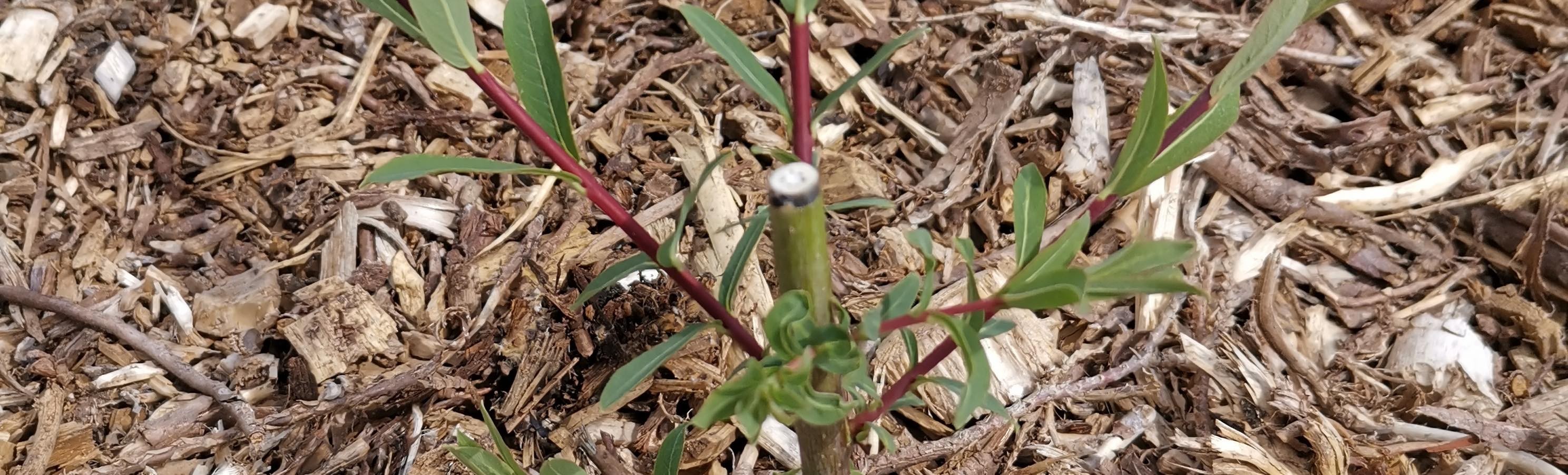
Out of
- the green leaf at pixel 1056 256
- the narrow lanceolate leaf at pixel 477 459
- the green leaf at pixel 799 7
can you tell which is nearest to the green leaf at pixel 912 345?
the green leaf at pixel 1056 256

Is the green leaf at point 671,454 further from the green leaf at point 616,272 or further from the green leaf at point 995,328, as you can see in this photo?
the green leaf at point 995,328

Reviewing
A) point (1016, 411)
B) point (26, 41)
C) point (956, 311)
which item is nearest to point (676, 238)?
point (956, 311)

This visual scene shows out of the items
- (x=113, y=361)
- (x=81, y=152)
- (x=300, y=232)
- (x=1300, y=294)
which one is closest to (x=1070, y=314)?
(x=1300, y=294)

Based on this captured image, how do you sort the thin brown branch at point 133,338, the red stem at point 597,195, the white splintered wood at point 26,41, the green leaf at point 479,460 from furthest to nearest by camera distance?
the white splintered wood at point 26,41 < the thin brown branch at point 133,338 < the green leaf at point 479,460 < the red stem at point 597,195

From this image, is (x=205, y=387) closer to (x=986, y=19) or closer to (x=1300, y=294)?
(x=986, y=19)

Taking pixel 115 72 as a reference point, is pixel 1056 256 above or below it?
above

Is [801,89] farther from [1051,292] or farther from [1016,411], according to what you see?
[1016,411]

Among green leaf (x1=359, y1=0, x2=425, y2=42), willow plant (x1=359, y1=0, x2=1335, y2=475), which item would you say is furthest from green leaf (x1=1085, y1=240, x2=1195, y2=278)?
green leaf (x1=359, y1=0, x2=425, y2=42)

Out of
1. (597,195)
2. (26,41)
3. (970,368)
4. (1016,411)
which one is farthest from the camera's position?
(26,41)
